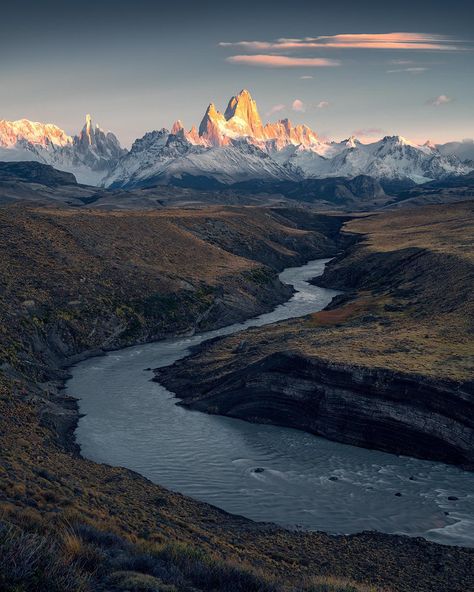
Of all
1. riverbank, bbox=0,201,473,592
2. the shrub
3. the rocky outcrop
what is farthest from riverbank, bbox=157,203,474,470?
the shrub

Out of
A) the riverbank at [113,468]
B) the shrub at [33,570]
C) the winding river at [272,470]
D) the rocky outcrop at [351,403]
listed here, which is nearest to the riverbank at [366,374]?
the rocky outcrop at [351,403]

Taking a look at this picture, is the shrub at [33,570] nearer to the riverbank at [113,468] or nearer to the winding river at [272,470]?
the riverbank at [113,468]

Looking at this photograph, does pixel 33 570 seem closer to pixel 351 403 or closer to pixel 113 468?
pixel 113 468

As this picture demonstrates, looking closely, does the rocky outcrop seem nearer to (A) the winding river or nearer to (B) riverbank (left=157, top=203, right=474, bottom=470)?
(B) riverbank (left=157, top=203, right=474, bottom=470)

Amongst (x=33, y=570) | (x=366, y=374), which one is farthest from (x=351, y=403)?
(x=33, y=570)

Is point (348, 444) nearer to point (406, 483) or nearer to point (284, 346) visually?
point (406, 483)

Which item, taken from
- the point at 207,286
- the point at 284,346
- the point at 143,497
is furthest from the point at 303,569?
the point at 207,286
